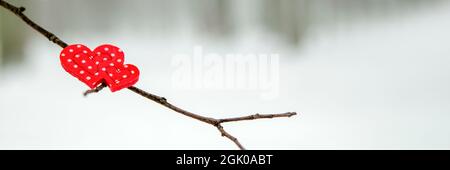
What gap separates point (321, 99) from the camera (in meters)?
0.83

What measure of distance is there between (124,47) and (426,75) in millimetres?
499

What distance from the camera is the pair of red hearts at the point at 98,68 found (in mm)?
647

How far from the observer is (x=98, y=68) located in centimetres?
66

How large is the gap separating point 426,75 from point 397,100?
0.21 ft

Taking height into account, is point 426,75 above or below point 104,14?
below

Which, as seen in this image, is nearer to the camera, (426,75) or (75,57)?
(75,57)

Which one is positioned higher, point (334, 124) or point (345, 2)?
point (345, 2)

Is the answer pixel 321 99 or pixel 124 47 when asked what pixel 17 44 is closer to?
pixel 124 47

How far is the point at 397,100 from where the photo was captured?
829 mm

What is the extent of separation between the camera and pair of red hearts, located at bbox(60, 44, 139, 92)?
2.12ft

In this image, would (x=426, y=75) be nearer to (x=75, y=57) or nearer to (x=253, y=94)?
(x=253, y=94)
